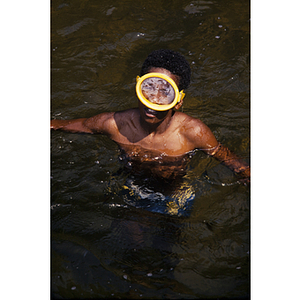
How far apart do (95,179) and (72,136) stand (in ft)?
2.26

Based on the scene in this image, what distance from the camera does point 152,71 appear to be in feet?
8.58

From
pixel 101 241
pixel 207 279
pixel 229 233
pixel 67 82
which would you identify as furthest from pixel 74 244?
pixel 67 82

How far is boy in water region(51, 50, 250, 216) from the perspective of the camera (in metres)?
2.60

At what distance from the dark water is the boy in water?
34cm

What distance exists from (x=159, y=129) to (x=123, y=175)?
739 mm

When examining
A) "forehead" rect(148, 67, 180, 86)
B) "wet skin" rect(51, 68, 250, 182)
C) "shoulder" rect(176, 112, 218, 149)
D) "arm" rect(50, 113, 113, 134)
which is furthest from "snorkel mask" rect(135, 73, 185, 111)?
"arm" rect(50, 113, 113, 134)

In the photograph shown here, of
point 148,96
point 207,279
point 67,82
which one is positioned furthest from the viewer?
point 67,82

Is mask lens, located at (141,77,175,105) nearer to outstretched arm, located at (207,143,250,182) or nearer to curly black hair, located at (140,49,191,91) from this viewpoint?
curly black hair, located at (140,49,191,91)

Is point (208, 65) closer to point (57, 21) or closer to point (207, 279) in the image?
point (57, 21)

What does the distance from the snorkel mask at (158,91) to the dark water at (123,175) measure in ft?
3.44

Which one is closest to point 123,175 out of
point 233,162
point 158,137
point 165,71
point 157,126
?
point 158,137

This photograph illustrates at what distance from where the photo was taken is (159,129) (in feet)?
9.71

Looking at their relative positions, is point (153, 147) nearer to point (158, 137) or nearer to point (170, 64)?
point (158, 137)

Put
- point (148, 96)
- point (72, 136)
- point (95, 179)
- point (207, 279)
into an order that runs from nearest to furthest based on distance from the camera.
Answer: point (148, 96)
point (207, 279)
point (95, 179)
point (72, 136)
